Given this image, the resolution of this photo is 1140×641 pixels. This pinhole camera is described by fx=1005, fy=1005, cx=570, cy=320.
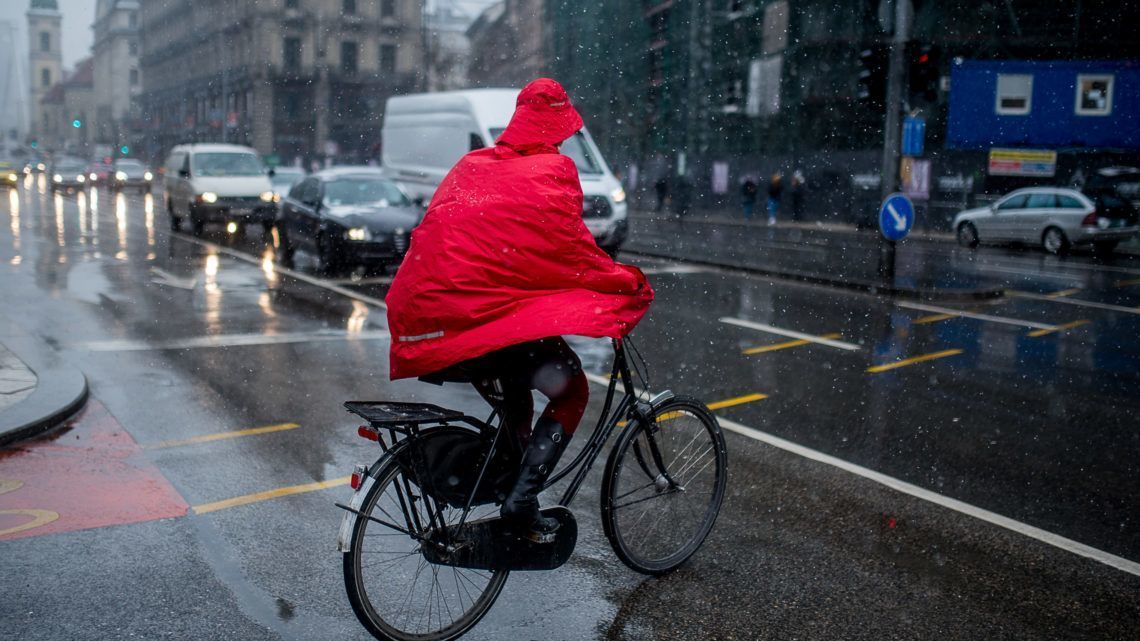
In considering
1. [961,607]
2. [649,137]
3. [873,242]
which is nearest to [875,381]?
[961,607]

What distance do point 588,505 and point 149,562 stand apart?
2104mm

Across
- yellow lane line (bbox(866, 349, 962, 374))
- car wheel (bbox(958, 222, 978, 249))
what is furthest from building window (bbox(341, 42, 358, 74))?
yellow lane line (bbox(866, 349, 962, 374))

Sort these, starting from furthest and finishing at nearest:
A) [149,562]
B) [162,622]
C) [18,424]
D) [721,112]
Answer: [721,112], [18,424], [149,562], [162,622]

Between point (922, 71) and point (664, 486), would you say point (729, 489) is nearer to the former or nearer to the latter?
point (664, 486)

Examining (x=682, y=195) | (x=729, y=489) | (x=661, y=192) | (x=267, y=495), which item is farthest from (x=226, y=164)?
(x=729, y=489)

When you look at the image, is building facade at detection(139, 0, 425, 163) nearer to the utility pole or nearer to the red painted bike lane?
the utility pole

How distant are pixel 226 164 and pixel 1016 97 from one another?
970 inches

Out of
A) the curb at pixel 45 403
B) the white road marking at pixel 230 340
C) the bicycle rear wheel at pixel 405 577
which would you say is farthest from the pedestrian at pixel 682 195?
the bicycle rear wheel at pixel 405 577

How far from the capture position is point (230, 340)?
9773 millimetres

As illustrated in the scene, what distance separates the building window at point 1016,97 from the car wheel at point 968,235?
9.26m

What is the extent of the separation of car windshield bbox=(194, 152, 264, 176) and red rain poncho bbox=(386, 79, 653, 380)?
21505 mm

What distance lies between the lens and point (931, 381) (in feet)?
27.8

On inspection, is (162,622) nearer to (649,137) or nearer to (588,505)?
(588,505)

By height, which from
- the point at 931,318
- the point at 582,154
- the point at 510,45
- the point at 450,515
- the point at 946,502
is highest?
the point at 510,45
